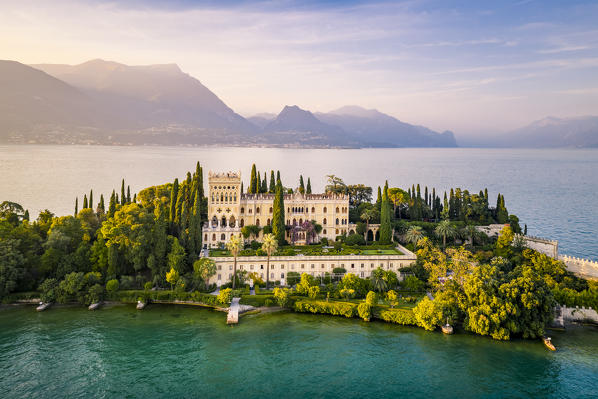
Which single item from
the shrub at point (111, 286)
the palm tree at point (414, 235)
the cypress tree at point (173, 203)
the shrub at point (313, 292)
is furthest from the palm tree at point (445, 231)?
the shrub at point (111, 286)

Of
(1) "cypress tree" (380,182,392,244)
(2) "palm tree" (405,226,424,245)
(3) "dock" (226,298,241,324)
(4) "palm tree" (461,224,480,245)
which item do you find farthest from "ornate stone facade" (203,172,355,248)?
(4) "palm tree" (461,224,480,245)

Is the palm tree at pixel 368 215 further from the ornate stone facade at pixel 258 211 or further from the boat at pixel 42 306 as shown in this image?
the boat at pixel 42 306

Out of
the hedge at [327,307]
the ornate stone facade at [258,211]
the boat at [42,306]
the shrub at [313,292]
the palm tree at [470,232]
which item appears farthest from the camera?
the palm tree at [470,232]

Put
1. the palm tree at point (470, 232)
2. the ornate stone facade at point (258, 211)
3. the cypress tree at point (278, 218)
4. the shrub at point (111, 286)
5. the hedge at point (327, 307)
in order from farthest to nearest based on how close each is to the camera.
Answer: the palm tree at point (470, 232) → the ornate stone facade at point (258, 211) → the cypress tree at point (278, 218) → the shrub at point (111, 286) → the hedge at point (327, 307)

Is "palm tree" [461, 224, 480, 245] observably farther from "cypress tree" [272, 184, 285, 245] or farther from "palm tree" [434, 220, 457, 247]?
"cypress tree" [272, 184, 285, 245]

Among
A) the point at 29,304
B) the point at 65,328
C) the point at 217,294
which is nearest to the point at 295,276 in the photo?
the point at 217,294

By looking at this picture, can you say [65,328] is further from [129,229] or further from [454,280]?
[454,280]
